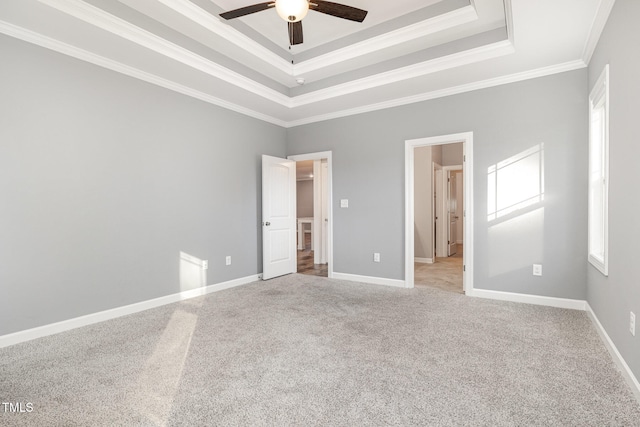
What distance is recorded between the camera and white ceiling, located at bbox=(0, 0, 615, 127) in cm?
266

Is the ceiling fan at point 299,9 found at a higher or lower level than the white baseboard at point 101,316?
higher

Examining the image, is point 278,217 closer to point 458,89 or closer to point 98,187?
point 98,187

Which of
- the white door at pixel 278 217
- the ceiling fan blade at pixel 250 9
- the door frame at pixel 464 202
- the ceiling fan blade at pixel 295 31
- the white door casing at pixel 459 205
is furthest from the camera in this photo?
the white door casing at pixel 459 205

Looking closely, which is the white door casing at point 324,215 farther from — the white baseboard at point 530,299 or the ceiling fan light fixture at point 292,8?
the ceiling fan light fixture at point 292,8

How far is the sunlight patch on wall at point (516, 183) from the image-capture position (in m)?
3.65

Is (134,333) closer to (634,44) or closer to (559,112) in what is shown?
(634,44)

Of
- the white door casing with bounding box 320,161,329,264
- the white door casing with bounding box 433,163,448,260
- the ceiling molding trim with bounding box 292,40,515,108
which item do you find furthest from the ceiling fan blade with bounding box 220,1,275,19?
the white door casing with bounding box 433,163,448,260

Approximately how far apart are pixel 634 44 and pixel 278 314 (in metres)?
3.57

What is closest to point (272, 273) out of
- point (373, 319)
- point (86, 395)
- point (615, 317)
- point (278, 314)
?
point (278, 314)

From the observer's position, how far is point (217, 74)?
3.74m

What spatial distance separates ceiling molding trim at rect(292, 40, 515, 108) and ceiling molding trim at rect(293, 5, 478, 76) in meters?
0.37

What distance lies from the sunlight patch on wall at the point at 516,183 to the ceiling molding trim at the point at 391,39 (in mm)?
1682

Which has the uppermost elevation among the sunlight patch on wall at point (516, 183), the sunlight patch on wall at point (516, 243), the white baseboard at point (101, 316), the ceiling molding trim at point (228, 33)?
the ceiling molding trim at point (228, 33)

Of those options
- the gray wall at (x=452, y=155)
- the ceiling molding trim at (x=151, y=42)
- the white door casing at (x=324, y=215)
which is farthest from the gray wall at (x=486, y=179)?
the gray wall at (x=452, y=155)
